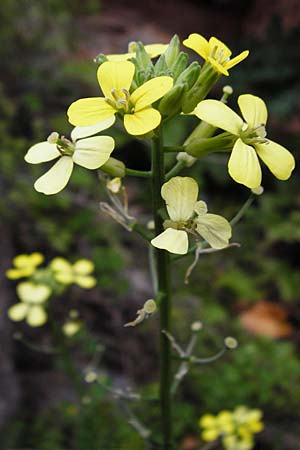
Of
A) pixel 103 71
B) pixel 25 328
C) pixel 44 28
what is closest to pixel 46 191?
pixel 103 71

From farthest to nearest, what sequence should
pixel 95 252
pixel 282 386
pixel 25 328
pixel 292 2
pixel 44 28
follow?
pixel 292 2
pixel 44 28
pixel 95 252
pixel 25 328
pixel 282 386

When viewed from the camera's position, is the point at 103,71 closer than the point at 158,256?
Yes

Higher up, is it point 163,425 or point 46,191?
point 46,191

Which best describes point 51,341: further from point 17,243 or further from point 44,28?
point 44,28

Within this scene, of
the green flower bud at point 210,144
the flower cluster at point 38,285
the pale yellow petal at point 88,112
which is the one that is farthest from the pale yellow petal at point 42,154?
the flower cluster at point 38,285

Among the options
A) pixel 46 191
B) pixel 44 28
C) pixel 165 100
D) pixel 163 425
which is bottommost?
pixel 163 425

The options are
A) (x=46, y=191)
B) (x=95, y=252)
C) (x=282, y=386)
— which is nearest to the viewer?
(x=46, y=191)

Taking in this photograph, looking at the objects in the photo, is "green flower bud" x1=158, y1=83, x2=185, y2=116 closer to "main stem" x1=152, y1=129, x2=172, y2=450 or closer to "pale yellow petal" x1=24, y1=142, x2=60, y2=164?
"main stem" x1=152, y1=129, x2=172, y2=450

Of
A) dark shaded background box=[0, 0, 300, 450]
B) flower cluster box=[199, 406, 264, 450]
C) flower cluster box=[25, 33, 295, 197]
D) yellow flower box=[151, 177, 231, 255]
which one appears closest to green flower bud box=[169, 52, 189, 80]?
flower cluster box=[25, 33, 295, 197]

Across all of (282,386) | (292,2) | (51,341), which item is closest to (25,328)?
(51,341)
